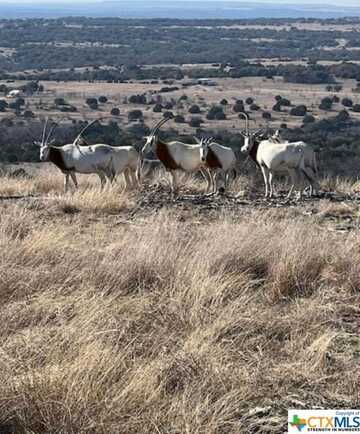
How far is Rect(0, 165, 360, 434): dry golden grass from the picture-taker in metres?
4.52

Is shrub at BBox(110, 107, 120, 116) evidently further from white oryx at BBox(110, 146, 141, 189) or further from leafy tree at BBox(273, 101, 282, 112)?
white oryx at BBox(110, 146, 141, 189)

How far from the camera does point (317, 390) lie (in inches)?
196

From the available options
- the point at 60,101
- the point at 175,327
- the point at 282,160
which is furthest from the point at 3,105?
the point at 175,327

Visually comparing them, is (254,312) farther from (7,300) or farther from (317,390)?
(7,300)

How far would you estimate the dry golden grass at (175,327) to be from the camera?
14.8 feet

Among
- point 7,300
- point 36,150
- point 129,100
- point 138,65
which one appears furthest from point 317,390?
point 138,65

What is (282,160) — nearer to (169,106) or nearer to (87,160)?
(87,160)

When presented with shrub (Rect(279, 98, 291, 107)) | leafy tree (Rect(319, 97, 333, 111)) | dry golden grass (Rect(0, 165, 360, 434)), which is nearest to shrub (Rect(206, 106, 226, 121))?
shrub (Rect(279, 98, 291, 107))

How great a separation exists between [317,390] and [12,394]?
6.12 ft

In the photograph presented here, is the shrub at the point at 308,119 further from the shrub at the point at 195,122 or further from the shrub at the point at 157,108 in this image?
the shrub at the point at 157,108

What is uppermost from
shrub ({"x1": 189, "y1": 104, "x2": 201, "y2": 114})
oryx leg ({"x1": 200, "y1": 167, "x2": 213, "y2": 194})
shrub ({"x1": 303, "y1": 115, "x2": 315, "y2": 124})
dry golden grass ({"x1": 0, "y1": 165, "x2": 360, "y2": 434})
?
dry golden grass ({"x1": 0, "y1": 165, "x2": 360, "y2": 434})

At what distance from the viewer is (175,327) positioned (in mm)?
5773

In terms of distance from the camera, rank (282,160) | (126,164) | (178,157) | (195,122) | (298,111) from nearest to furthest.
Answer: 1. (282,160)
2. (178,157)
3. (126,164)
4. (195,122)
5. (298,111)

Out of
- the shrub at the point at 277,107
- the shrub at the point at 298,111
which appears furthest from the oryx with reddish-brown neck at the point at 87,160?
the shrub at the point at 277,107
